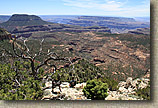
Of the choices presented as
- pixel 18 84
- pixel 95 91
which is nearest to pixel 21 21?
pixel 18 84

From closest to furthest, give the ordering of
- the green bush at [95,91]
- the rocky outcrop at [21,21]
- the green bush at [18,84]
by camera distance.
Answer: the green bush at [18,84] → the green bush at [95,91] → the rocky outcrop at [21,21]

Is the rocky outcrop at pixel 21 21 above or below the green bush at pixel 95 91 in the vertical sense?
above

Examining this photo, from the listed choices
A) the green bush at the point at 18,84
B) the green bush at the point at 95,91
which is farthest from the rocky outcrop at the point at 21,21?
the green bush at the point at 95,91

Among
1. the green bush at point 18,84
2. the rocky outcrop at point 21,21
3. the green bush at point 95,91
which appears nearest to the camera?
the green bush at point 18,84

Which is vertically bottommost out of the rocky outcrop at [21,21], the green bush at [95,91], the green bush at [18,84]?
the green bush at [95,91]

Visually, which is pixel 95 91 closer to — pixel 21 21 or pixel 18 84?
pixel 18 84

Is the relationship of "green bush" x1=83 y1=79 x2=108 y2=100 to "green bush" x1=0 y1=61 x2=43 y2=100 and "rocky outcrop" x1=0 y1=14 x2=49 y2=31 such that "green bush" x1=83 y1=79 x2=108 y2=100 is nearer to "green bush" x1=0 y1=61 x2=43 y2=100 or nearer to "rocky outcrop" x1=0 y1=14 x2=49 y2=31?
"green bush" x1=0 y1=61 x2=43 y2=100

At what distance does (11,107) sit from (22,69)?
7.42ft

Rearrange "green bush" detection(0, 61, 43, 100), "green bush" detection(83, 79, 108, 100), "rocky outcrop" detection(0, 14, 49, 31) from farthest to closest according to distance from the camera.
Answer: "rocky outcrop" detection(0, 14, 49, 31) < "green bush" detection(83, 79, 108, 100) < "green bush" detection(0, 61, 43, 100)

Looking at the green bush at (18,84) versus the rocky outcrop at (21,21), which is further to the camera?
the rocky outcrop at (21,21)

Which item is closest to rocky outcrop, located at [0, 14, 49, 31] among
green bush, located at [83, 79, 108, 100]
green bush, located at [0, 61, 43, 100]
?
green bush, located at [0, 61, 43, 100]

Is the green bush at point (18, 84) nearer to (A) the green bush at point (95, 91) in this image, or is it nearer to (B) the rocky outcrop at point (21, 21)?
(A) the green bush at point (95, 91)

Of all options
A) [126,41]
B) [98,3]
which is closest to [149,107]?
[98,3]

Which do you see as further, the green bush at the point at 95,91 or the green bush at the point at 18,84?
Result: the green bush at the point at 95,91
